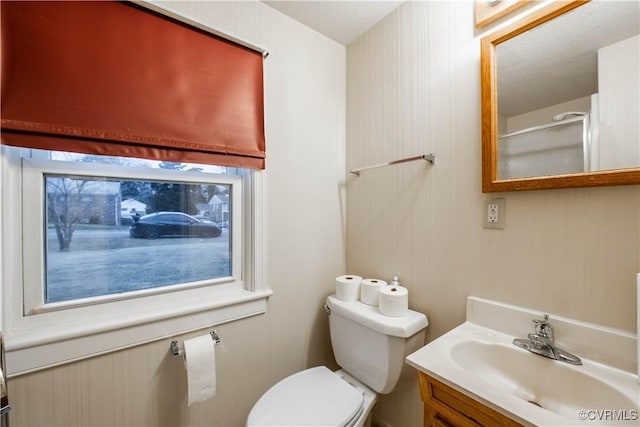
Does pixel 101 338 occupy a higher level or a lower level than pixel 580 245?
lower

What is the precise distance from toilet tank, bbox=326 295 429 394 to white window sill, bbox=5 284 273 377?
0.43 metres

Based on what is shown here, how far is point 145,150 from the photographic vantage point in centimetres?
98

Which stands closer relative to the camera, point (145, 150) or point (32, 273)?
point (32, 273)

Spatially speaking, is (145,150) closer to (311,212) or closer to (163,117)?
(163,117)

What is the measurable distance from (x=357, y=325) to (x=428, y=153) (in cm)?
89

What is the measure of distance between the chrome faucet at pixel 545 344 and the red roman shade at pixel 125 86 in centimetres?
128

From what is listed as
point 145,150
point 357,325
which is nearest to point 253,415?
point 357,325

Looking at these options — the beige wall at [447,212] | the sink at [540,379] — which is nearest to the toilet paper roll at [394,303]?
the beige wall at [447,212]

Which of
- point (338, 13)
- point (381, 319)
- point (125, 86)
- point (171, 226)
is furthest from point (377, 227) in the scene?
point (125, 86)

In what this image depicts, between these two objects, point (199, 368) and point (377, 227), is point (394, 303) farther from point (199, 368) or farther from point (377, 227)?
point (199, 368)

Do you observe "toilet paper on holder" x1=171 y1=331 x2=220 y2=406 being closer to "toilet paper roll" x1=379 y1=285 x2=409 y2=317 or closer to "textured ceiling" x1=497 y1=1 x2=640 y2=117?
"toilet paper roll" x1=379 y1=285 x2=409 y2=317

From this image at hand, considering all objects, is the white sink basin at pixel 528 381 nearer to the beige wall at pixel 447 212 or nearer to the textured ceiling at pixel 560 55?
the beige wall at pixel 447 212

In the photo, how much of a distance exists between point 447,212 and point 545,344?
0.56 m

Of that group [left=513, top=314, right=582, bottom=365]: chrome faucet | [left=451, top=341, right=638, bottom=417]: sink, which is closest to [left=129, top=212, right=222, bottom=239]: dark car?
[left=451, top=341, right=638, bottom=417]: sink
